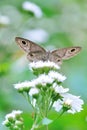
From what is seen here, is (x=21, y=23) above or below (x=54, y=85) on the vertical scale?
above

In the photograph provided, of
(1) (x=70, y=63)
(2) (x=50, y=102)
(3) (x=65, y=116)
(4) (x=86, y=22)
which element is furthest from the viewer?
(4) (x=86, y=22)

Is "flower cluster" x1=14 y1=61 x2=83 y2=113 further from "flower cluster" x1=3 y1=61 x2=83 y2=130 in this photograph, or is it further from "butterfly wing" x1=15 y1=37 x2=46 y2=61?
"butterfly wing" x1=15 y1=37 x2=46 y2=61

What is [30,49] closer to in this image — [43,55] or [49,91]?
[43,55]

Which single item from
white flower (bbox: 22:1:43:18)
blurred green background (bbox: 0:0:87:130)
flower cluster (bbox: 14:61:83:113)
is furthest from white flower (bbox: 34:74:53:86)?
white flower (bbox: 22:1:43:18)

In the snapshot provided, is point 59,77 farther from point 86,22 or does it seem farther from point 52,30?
point 86,22

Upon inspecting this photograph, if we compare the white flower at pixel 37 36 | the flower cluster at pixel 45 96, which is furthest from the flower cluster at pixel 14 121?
the white flower at pixel 37 36

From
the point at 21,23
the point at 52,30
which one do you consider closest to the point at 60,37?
the point at 52,30
